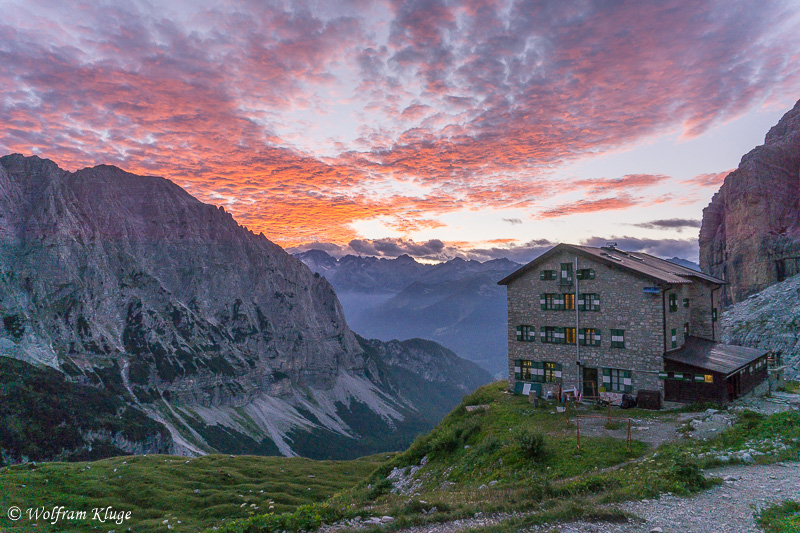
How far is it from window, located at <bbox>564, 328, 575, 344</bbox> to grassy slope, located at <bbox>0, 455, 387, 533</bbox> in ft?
92.2

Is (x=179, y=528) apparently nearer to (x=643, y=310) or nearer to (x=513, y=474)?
(x=513, y=474)

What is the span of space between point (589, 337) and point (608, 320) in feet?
8.02

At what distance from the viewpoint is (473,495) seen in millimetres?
19344

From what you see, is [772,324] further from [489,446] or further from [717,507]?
[717,507]

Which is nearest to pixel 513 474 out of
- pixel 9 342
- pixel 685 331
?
pixel 685 331

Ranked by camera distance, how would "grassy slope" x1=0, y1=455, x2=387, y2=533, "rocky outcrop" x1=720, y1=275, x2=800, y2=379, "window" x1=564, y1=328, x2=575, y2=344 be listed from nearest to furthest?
"grassy slope" x1=0, y1=455, x2=387, y2=533 < "window" x1=564, y1=328, x2=575, y2=344 < "rocky outcrop" x1=720, y1=275, x2=800, y2=379

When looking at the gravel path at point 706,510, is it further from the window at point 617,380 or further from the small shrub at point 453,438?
the window at point 617,380

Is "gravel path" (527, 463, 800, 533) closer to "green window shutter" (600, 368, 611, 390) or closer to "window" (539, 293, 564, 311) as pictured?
"green window shutter" (600, 368, 611, 390)

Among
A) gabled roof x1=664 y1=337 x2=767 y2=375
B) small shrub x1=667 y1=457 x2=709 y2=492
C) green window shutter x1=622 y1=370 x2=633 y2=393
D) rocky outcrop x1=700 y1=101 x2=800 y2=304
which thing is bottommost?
small shrub x1=667 y1=457 x2=709 y2=492

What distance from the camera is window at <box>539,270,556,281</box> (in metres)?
44.7

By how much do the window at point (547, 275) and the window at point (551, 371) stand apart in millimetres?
8814

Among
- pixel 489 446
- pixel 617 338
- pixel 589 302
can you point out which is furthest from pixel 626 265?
pixel 489 446

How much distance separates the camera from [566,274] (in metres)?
43.5

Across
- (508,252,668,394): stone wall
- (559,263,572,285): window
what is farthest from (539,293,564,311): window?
(559,263,572,285): window
